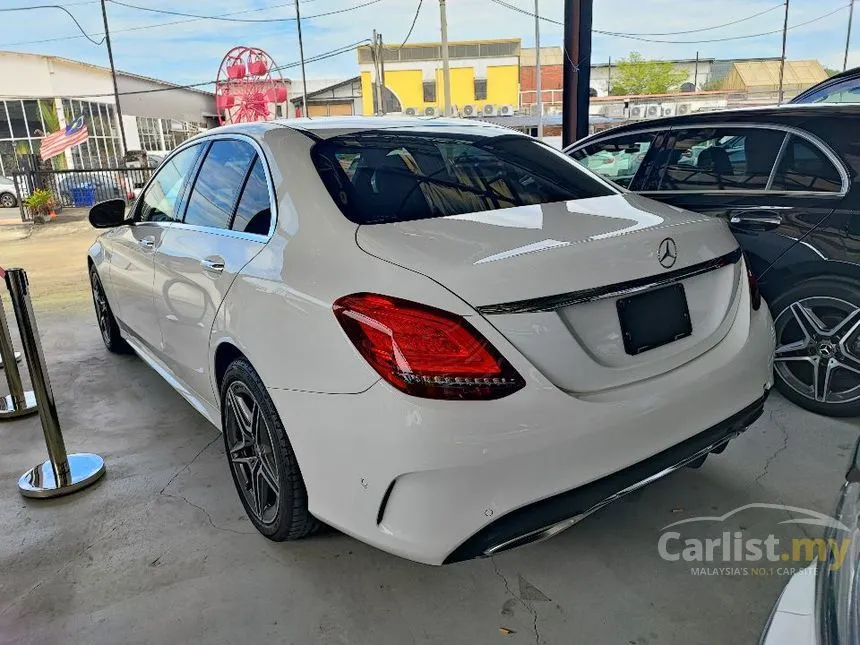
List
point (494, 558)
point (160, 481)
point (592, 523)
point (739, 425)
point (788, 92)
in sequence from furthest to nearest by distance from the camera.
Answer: point (788, 92) < point (160, 481) < point (592, 523) < point (494, 558) < point (739, 425)

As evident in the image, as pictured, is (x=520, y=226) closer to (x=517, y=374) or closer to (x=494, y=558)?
(x=517, y=374)

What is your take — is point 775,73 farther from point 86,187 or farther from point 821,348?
point 821,348

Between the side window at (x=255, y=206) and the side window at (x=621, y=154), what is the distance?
7.06 ft

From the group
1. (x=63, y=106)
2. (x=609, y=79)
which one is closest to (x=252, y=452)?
(x=63, y=106)

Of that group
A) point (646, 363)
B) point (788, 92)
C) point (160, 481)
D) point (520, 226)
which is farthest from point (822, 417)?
point (788, 92)

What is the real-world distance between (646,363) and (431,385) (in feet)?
2.10

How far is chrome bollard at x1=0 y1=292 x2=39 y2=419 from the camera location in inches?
139

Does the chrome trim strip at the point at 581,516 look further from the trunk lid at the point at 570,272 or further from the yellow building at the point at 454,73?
the yellow building at the point at 454,73

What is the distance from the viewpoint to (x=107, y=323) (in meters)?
4.50

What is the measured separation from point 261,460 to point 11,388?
91.9 inches

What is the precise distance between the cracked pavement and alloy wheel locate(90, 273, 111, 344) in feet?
5.84

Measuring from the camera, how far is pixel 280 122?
8.23ft

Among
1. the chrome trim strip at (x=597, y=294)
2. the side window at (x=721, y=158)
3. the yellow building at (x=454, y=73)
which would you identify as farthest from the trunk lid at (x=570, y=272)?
the yellow building at (x=454, y=73)

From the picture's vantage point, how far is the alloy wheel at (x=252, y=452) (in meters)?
2.12
